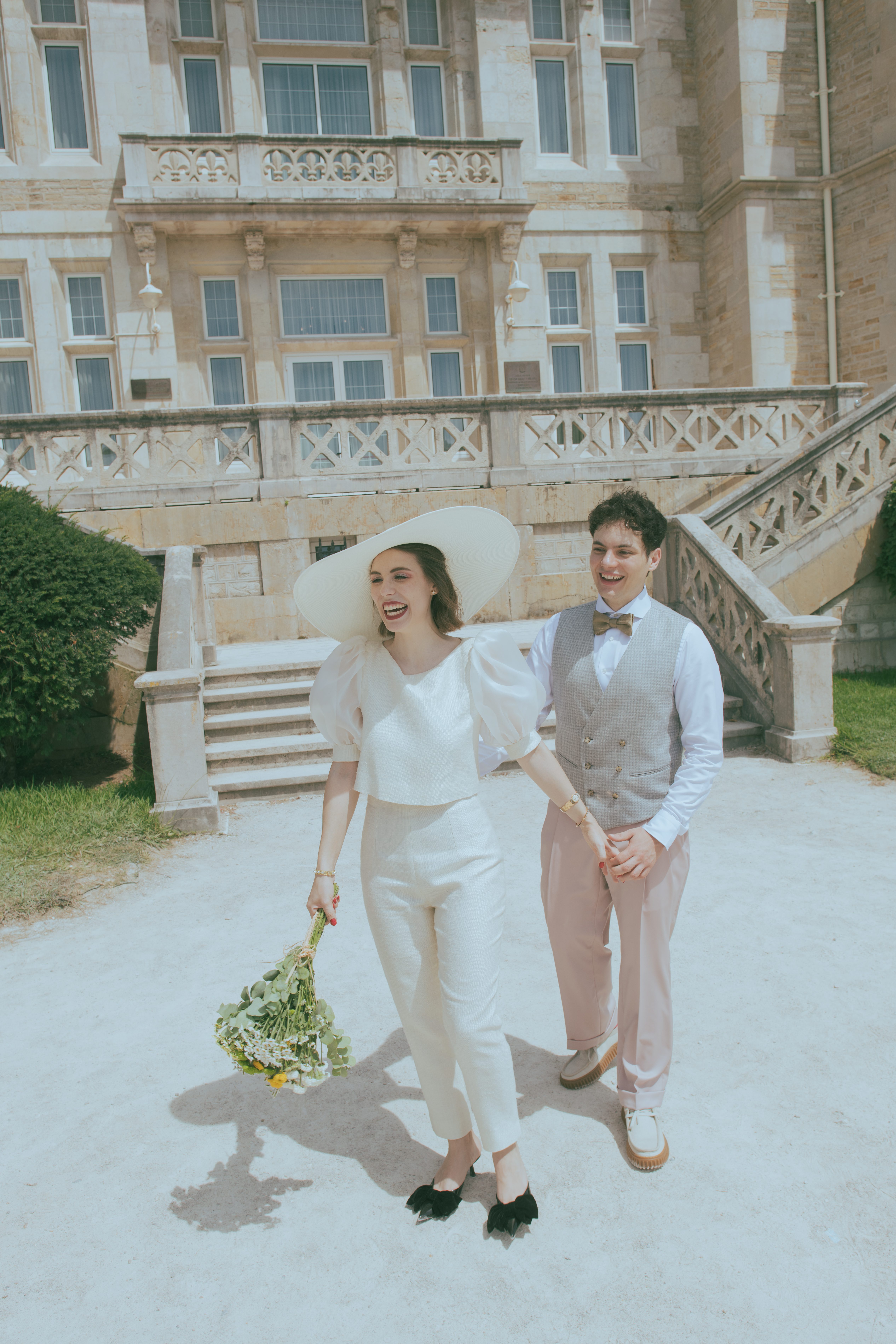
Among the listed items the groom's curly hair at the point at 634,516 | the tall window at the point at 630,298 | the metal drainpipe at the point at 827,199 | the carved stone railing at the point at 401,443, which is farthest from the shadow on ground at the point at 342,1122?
the tall window at the point at 630,298

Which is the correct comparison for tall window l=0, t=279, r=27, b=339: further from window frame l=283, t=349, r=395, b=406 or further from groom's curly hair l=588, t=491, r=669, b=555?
groom's curly hair l=588, t=491, r=669, b=555

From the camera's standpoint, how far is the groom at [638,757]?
2658 millimetres

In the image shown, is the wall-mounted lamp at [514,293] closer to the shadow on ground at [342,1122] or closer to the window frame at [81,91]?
the window frame at [81,91]

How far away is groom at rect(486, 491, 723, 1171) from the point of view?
2.66m

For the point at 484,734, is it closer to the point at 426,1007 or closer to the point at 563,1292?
the point at 426,1007

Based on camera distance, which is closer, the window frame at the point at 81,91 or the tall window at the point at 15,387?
the window frame at the point at 81,91

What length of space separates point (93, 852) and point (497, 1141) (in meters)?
4.19

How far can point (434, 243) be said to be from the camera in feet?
53.4

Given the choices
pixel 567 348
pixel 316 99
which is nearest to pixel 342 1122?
pixel 567 348

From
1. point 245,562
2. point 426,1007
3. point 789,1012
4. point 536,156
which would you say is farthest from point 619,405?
point 426,1007

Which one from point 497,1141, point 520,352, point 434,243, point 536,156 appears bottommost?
point 497,1141

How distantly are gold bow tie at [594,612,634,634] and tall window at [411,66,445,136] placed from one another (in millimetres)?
17143

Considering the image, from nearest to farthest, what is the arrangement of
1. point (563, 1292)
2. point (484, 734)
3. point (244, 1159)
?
point (563, 1292)
point (484, 734)
point (244, 1159)

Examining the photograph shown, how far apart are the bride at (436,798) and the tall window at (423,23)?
59.4ft
